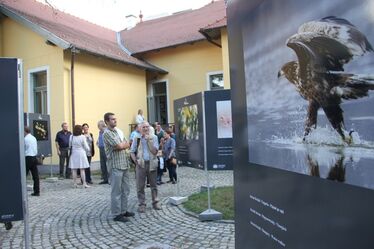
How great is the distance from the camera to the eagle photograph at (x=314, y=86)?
115 centimetres

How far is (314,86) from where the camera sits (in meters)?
1.41

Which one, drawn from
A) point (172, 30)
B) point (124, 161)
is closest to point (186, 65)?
point (172, 30)

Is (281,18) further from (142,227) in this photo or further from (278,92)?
(142,227)

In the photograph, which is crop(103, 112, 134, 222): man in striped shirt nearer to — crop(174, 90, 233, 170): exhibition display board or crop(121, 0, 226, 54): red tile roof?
crop(174, 90, 233, 170): exhibition display board

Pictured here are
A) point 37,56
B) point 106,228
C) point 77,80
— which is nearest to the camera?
point 106,228

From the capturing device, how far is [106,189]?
9.96 m

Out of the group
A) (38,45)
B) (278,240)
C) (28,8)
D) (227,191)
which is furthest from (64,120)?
(278,240)

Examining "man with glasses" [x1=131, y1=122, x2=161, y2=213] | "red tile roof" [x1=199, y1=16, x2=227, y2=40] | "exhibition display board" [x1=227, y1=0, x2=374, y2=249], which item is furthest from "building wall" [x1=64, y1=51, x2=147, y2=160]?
"exhibition display board" [x1=227, y1=0, x2=374, y2=249]

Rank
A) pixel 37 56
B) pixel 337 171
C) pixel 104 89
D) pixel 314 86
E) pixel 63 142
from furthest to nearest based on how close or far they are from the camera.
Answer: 1. pixel 104 89
2. pixel 37 56
3. pixel 63 142
4. pixel 314 86
5. pixel 337 171

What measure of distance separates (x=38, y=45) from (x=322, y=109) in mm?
15722

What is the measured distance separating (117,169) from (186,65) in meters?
12.7

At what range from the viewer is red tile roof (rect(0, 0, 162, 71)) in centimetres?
1520

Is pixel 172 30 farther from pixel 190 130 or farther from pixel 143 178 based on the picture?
pixel 143 178

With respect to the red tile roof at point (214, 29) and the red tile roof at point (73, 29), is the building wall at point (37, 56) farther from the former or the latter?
the red tile roof at point (214, 29)
